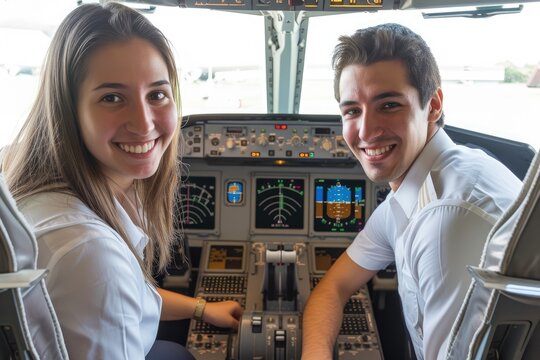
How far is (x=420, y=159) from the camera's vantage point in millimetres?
1517

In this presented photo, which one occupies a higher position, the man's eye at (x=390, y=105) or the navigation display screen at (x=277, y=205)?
the man's eye at (x=390, y=105)

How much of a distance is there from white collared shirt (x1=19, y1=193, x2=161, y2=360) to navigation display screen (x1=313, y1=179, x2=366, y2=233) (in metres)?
1.79

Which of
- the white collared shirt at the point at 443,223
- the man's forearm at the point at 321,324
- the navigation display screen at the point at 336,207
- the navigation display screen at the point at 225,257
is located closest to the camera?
the white collared shirt at the point at 443,223

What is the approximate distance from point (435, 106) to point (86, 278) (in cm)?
118

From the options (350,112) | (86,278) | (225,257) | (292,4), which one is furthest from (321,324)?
(292,4)

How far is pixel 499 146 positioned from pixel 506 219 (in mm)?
1731

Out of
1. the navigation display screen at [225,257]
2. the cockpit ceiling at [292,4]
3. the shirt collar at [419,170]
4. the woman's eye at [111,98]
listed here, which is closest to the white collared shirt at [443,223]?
the shirt collar at [419,170]

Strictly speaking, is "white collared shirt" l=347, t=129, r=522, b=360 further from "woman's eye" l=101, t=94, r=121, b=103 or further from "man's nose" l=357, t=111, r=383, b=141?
"woman's eye" l=101, t=94, r=121, b=103


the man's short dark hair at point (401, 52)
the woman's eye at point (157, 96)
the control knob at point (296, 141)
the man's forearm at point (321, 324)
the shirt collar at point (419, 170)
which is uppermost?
the man's short dark hair at point (401, 52)

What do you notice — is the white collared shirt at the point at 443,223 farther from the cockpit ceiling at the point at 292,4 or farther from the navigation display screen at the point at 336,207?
the navigation display screen at the point at 336,207

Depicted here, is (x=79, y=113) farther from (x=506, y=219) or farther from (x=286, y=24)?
(x=286, y=24)

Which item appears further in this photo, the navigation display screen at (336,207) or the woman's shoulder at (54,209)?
the navigation display screen at (336,207)

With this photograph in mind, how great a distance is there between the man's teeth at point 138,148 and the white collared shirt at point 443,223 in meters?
0.76

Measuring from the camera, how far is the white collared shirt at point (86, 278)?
930 millimetres
